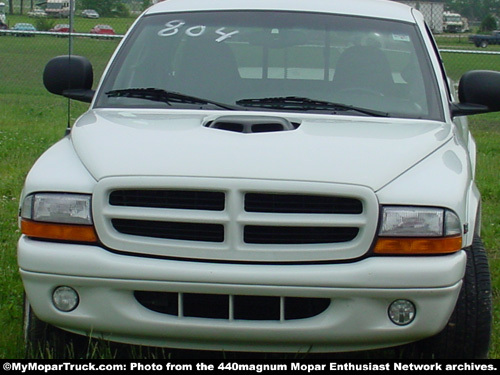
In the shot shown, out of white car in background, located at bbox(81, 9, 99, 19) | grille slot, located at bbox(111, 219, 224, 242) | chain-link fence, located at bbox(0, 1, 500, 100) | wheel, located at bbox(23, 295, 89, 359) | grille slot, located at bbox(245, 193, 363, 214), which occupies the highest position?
grille slot, located at bbox(245, 193, 363, 214)

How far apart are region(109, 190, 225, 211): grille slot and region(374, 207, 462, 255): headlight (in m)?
0.60

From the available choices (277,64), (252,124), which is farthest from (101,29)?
(252,124)

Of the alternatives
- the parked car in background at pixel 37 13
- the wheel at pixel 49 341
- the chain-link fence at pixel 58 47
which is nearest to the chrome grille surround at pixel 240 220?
the wheel at pixel 49 341

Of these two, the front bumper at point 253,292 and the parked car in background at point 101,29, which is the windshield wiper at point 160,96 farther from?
the parked car in background at point 101,29

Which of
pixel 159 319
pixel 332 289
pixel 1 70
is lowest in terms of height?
pixel 1 70

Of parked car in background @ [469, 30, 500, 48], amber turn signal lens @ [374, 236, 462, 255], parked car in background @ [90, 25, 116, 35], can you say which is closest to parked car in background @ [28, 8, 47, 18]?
parked car in background @ [90, 25, 116, 35]

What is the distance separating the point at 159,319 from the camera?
10.4 feet

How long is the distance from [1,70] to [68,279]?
17328mm

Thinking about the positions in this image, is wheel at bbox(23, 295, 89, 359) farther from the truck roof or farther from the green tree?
the green tree

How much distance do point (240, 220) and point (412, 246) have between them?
64cm

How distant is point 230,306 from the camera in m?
3.13

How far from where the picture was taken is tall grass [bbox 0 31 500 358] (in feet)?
14.8

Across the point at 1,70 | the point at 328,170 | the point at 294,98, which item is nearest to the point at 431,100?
the point at 294,98

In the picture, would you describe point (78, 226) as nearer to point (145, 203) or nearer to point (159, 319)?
point (145, 203)
